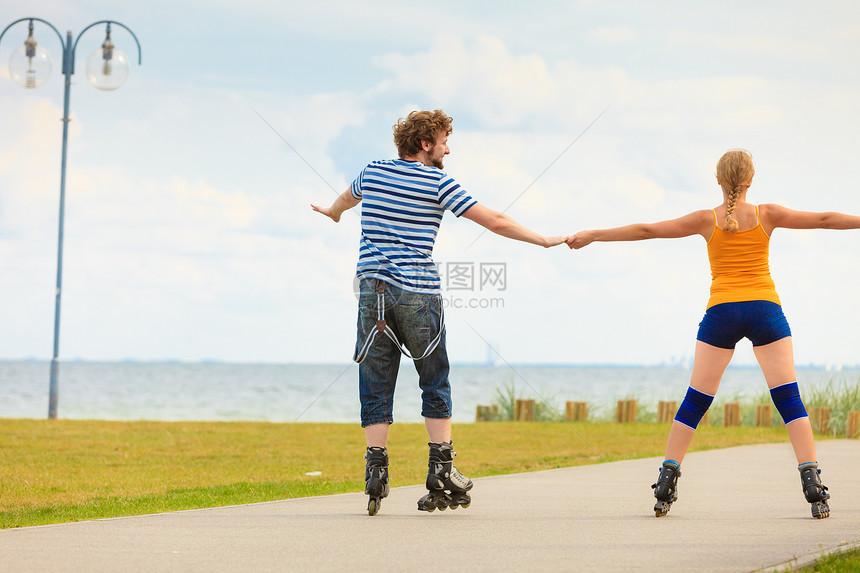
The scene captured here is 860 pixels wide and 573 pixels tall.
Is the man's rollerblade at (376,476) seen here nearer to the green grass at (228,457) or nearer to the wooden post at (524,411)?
the green grass at (228,457)

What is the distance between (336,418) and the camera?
35.9 metres

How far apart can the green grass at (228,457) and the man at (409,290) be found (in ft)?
5.76

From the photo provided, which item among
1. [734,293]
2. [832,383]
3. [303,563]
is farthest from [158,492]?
[832,383]

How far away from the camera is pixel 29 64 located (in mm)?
15938

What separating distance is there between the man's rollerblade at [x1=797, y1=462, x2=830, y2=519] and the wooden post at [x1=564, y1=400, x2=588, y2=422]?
1251cm

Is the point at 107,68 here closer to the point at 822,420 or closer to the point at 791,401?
the point at 822,420

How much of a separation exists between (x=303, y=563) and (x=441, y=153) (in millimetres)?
2432

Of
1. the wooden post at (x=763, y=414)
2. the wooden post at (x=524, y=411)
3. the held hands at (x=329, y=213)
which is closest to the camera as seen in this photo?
the held hands at (x=329, y=213)

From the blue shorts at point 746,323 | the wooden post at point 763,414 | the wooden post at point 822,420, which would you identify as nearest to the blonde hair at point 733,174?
the blue shorts at point 746,323

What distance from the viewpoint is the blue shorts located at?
205 inches

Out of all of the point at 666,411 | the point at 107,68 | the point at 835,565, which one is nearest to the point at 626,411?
the point at 666,411

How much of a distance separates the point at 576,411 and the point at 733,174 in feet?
42.0

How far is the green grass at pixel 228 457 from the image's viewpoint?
7.21 meters

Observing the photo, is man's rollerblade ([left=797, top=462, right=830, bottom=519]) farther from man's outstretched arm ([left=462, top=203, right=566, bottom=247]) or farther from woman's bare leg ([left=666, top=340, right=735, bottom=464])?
man's outstretched arm ([left=462, top=203, right=566, bottom=247])
